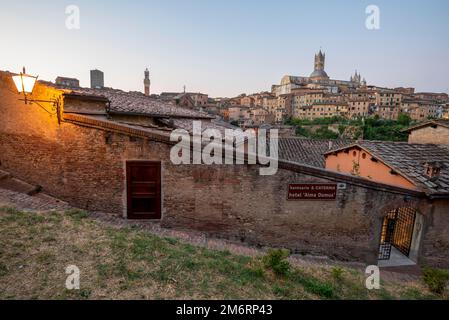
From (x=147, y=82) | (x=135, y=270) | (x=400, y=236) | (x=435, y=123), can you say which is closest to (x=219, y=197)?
(x=135, y=270)

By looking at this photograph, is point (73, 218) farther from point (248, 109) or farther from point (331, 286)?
point (248, 109)

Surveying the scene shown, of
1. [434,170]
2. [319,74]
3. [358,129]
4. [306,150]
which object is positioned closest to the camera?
[434,170]

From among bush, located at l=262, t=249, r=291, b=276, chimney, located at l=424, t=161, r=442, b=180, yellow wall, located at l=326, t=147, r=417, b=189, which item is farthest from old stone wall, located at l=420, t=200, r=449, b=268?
bush, located at l=262, t=249, r=291, b=276

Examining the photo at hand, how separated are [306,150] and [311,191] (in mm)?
15797

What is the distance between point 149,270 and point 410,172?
10.2 m

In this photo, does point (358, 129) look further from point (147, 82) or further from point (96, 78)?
point (96, 78)

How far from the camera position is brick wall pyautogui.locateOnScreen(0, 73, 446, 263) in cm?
793

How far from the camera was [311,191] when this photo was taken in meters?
7.91

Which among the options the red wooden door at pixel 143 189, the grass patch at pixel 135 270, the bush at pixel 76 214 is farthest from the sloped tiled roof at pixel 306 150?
the bush at pixel 76 214

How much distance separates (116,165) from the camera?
317 inches

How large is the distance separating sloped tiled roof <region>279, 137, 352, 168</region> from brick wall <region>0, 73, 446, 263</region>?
1209 cm

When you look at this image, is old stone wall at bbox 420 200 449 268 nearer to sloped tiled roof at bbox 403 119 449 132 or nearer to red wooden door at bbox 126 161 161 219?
sloped tiled roof at bbox 403 119 449 132

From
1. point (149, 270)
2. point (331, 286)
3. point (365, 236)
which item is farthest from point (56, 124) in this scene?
point (365, 236)

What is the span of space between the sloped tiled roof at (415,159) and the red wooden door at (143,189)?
9151mm
